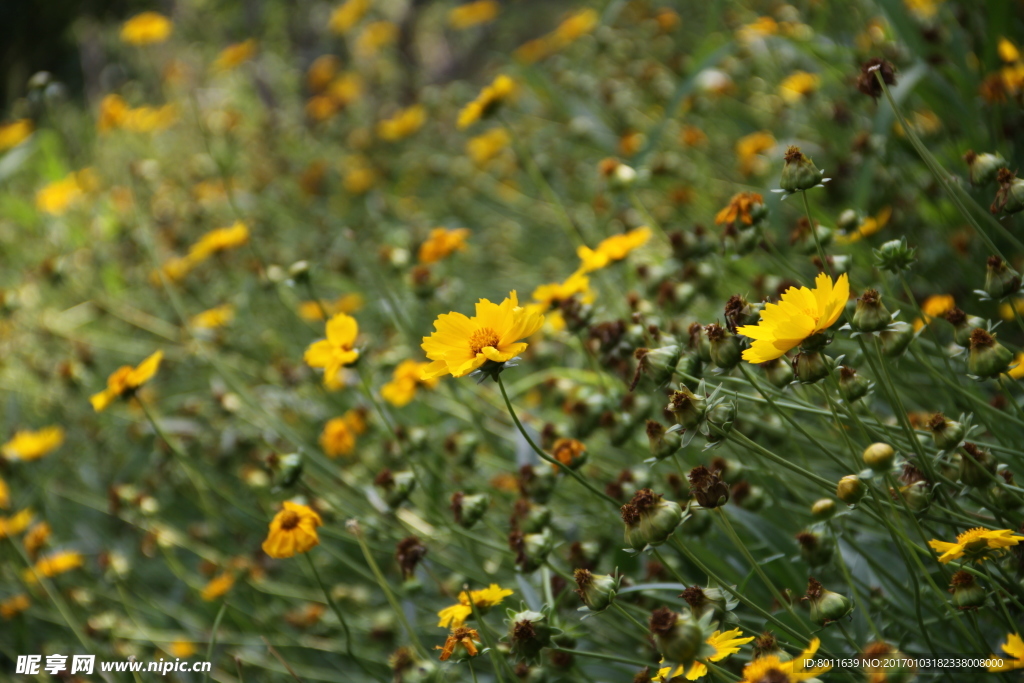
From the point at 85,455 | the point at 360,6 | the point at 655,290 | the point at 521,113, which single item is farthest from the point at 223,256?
the point at 360,6

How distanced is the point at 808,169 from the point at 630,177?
702 millimetres

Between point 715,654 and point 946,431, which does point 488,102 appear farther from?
point 715,654

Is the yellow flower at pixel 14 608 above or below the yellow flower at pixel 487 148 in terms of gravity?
below

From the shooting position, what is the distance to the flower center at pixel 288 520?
1.22 metres

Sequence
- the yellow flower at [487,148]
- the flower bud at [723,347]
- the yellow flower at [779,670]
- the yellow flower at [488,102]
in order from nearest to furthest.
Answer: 1. the yellow flower at [779,670]
2. the flower bud at [723,347]
3. the yellow flower at [488,102]
4. the yellow flower at [487,148]

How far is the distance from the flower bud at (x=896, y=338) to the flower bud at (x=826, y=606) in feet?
1.09

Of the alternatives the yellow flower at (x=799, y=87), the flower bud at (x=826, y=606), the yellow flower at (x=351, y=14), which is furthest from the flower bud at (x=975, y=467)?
the yellow flower at (x=351, y=14)

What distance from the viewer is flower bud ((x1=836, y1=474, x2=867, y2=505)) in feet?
2.90

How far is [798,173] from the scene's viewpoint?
107cm

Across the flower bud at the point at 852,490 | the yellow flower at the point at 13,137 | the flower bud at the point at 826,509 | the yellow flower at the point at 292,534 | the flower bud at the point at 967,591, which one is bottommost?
the yellow flower at the point at 13,137

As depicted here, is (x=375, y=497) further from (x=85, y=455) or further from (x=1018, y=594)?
(x=85, y=455)

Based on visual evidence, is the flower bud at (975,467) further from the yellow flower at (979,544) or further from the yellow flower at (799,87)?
the yellow flower at (799,87)

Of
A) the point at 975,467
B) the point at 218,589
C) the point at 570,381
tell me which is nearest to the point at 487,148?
the point at 570,381

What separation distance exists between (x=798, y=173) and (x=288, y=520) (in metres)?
0.92
